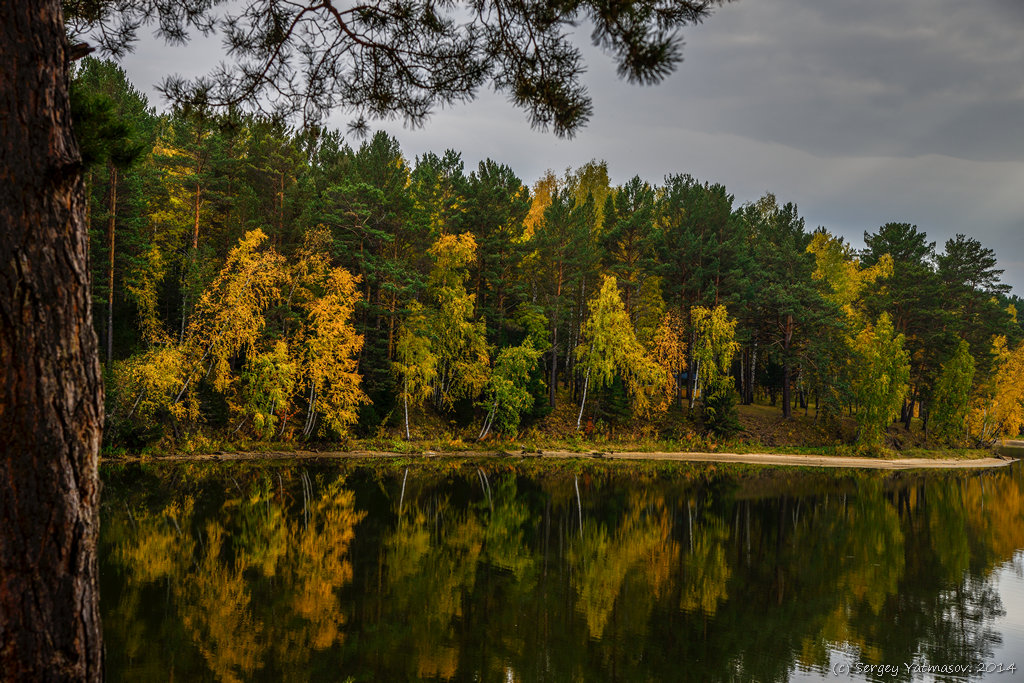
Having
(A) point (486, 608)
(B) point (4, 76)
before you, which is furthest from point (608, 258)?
(B) point (4, 76)

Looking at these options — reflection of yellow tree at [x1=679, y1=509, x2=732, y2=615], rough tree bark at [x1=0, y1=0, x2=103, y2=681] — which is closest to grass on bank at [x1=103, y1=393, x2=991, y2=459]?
reflection of yellow tree at [x1=679, y1=509, x2=732, y2=615]

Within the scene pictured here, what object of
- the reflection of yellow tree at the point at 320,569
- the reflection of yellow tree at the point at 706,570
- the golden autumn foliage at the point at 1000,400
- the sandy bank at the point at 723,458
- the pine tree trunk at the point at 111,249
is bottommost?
the sandy bank at the point at 723,458

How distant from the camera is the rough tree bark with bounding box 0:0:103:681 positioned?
2707 millimetres

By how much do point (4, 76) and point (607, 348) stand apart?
105 ft

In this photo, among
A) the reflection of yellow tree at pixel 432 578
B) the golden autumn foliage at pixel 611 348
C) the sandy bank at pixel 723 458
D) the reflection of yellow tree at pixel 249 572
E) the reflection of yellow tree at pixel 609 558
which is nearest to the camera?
the reflection of yellow tree at pixel 249 572

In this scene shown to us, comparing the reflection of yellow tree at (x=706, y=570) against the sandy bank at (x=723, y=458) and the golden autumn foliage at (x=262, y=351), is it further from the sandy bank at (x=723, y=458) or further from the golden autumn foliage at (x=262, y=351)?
the golden autumn foliage at (x=262, y=351)

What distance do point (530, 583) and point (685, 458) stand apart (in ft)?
77.5

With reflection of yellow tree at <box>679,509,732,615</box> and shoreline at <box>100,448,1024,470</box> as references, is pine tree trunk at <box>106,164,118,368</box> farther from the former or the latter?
reflection of yellow tree at <box>679,509,732,615</box>

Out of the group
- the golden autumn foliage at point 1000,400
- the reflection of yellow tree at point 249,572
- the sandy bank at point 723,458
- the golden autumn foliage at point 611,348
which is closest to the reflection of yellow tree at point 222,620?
the reflection of yellow tree at point 249,572

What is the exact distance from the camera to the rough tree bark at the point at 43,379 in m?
2.71

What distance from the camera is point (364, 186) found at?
29.1 m

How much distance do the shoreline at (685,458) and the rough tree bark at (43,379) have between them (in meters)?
23.7

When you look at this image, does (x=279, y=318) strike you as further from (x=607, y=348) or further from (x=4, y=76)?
(x=4, y=76)

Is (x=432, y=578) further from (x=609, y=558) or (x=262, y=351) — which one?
(x=262, y=351)
